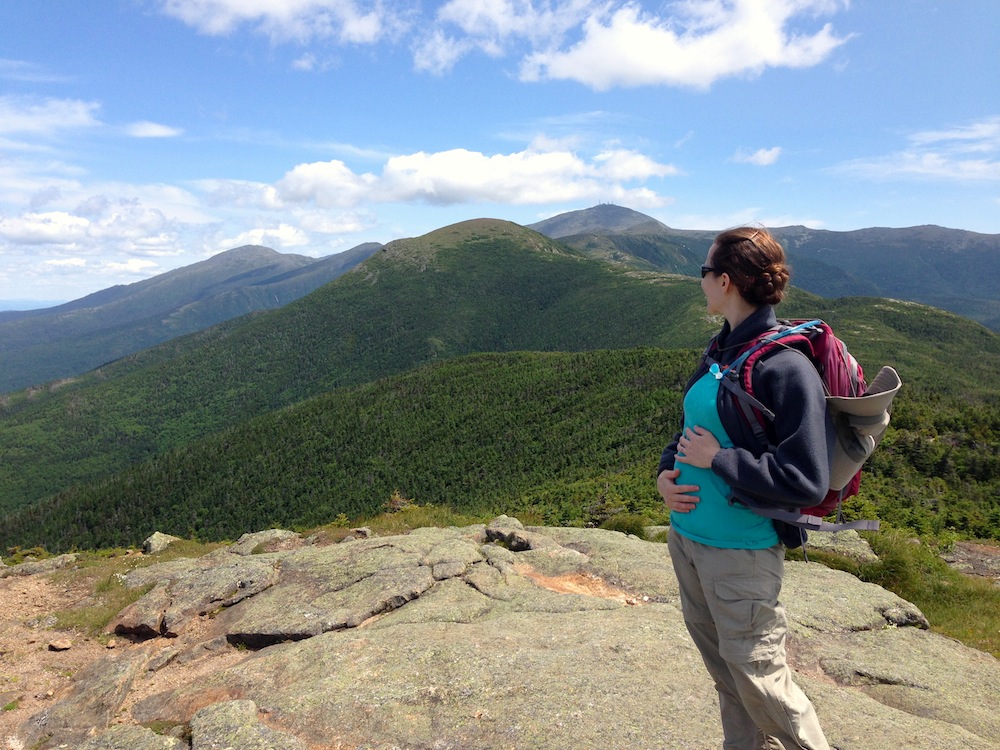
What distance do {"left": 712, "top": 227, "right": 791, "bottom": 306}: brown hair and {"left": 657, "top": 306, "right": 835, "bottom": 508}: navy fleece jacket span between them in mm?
502

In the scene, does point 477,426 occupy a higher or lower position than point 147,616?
lower

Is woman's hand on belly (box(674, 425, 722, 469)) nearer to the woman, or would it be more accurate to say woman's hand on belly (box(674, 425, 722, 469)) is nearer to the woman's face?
the woman

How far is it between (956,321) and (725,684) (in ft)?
637

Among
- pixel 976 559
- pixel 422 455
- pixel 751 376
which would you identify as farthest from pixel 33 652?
pixel 422 455

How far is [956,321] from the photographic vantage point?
491 ft

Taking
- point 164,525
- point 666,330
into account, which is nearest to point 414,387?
point 164,525

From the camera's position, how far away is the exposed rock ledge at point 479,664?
19.8 ft

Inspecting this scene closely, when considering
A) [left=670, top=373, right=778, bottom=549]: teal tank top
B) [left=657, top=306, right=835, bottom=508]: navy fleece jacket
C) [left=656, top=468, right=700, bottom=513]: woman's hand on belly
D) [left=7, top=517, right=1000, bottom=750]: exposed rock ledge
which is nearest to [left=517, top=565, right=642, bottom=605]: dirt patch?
[left=7, top=517, right=1000, bottom=750]: exposed rock ledge

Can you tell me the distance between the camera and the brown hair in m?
3.84

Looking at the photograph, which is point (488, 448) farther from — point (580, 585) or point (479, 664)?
point (479, 664)

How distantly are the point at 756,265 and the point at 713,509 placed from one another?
1.84 m

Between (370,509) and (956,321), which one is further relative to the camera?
(956,321)

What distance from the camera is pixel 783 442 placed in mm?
3439

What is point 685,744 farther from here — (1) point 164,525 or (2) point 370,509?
(1) point 164,525
